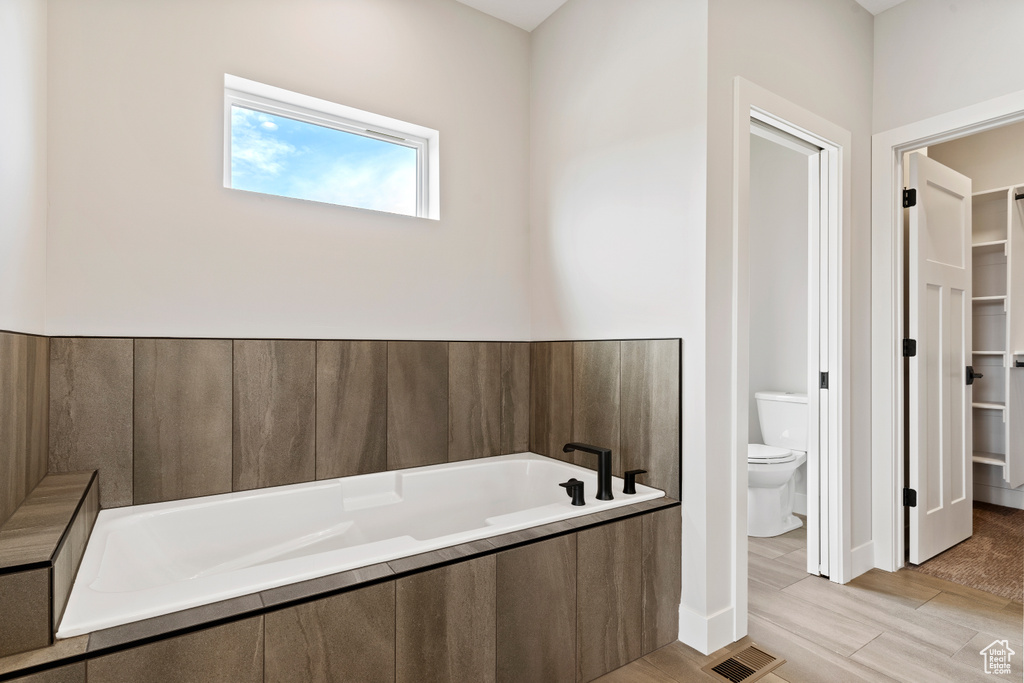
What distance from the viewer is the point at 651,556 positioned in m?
1.87

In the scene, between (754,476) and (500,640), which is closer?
(500,640)

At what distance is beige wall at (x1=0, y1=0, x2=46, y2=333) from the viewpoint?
1276mm

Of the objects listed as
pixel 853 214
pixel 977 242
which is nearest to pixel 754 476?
pixel 853 214

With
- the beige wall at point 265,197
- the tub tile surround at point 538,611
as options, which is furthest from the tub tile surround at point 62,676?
the beige wall at point 265,197

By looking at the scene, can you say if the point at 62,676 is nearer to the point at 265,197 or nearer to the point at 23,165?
the point at 23,165

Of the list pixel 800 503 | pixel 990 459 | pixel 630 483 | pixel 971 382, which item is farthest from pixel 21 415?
pixel 990 459

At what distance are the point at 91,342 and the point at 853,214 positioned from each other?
10.0 ft

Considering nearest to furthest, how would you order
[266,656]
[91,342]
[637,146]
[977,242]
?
[266,656], [91,342], [637,146], [977,242]

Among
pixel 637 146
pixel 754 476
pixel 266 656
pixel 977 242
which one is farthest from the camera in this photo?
pixel 977 242

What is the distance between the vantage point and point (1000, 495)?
11.6ft

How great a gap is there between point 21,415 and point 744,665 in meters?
2.21

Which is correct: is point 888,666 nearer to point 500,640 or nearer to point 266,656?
point 500,640

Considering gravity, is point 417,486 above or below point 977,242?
below

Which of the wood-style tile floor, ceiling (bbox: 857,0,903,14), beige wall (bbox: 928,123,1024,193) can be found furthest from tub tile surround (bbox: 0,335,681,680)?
beige wall (bbox: 928,123,1024,193)
